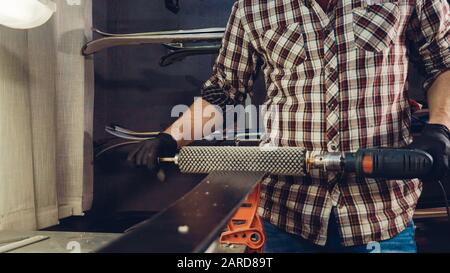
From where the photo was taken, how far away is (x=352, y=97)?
2.46ft

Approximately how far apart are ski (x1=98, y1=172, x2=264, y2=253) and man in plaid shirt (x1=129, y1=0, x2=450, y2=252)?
9.9 inches

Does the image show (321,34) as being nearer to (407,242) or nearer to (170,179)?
(407,242)

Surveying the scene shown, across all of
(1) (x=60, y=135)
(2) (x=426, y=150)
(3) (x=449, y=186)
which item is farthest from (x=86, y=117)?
(3) (x=449, y=186)

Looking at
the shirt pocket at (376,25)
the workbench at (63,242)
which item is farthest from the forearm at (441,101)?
the workbench at (63,242)

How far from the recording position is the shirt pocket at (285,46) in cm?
81

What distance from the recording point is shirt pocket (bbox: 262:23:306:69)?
81 cm

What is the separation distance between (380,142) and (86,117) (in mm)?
1263

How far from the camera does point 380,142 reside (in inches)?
29.9

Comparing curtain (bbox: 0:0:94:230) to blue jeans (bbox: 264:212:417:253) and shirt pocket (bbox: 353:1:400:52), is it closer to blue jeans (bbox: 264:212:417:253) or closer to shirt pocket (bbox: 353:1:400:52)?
blue jeans (bbox: 264:212:417:253)

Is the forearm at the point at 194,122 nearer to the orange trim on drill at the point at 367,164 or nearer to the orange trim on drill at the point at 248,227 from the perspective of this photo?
the orange trim on drill at the point at 248,227

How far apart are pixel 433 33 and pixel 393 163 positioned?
363mm

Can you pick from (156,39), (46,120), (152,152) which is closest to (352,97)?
(152,152)

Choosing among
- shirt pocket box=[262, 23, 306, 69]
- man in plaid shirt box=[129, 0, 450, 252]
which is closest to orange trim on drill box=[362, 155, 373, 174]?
man in plaid shirt box=[129, 0, 450, 252]

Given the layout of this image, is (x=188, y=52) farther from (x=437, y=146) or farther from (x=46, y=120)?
(x=437, y=146)
